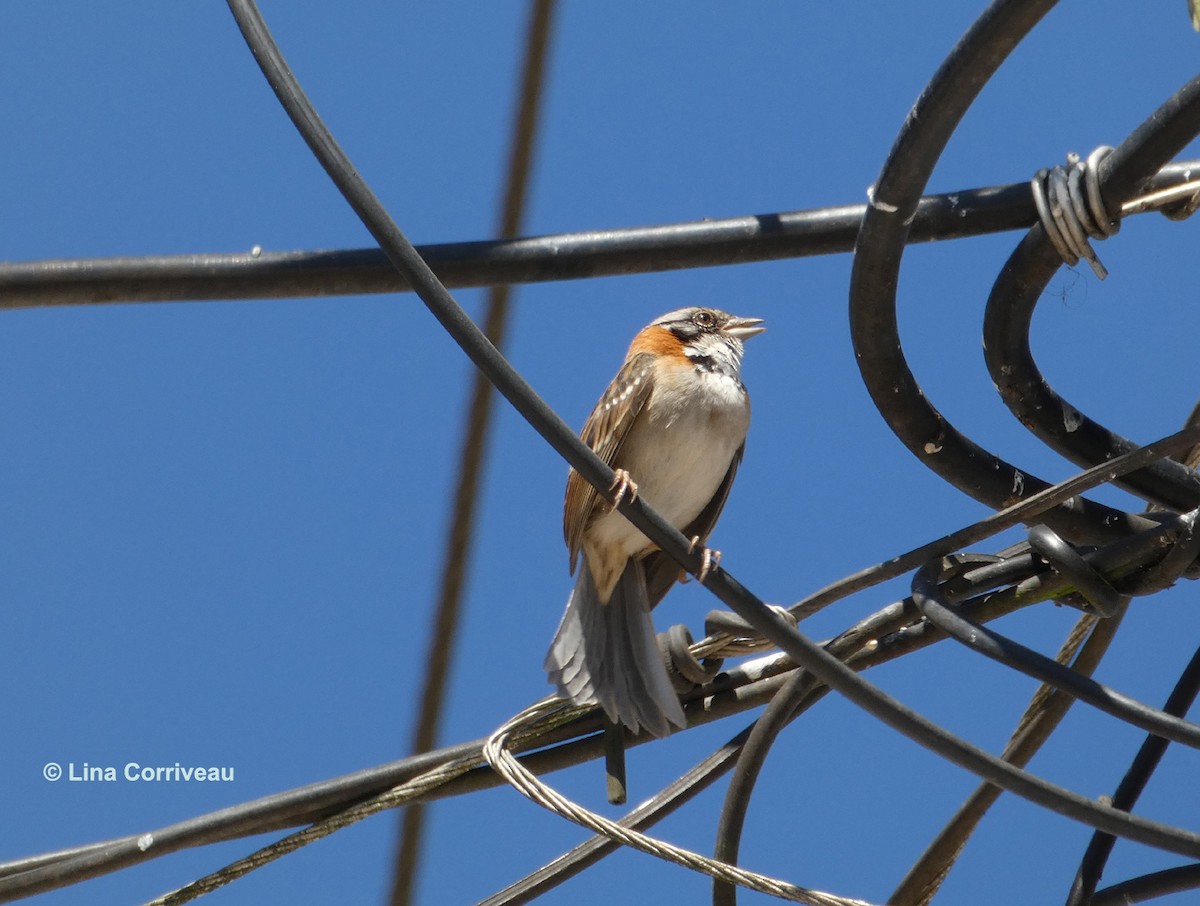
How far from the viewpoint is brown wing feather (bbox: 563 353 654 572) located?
4.32 metres

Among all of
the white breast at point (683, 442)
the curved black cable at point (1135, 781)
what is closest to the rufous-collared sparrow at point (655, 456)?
the white breast at point (683, 442)

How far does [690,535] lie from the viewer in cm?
472

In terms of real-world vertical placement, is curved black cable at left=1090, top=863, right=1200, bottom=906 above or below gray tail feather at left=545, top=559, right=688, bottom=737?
below

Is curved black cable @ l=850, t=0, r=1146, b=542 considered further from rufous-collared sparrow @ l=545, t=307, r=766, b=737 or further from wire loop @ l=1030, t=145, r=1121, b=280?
rufous-collared sparrow @ l=545, t=307, r=766, b=737

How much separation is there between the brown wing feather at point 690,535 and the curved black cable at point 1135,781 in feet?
5.05

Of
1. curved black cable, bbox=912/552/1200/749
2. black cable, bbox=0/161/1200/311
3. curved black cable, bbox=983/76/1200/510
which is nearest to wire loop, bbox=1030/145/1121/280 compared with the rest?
curved black cable, bbox=983/76/1200/510

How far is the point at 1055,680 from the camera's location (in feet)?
8.23

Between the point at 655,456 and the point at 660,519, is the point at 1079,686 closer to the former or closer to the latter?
the point at 660,519

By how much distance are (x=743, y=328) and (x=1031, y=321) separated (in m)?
2.14

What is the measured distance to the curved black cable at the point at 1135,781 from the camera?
3.11 m

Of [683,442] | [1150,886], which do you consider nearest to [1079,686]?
[1150,886]

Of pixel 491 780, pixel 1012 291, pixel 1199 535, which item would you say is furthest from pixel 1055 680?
pixel 491 780

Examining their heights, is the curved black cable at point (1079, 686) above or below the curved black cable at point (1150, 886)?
above

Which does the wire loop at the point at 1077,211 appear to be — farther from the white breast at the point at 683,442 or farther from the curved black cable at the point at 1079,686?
the white breast at the point at 683,442
